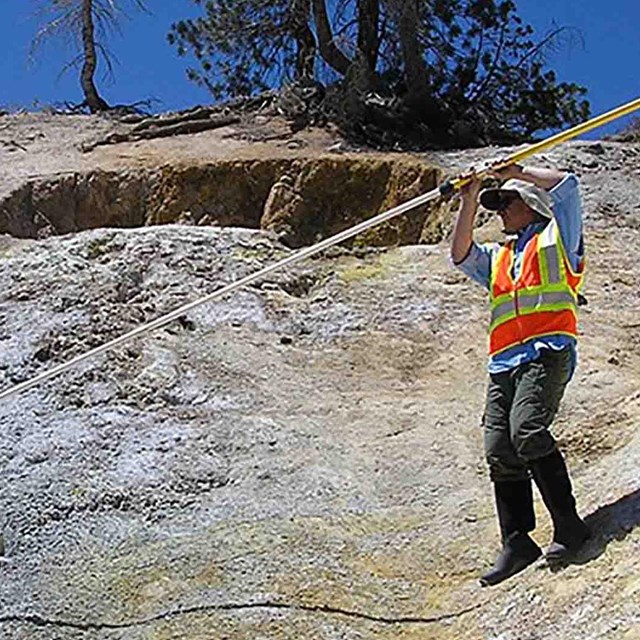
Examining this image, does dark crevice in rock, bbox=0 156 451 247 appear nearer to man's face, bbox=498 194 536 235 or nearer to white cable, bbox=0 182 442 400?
white cable, bbox=0 182 442 400

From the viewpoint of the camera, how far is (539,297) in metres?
4.86

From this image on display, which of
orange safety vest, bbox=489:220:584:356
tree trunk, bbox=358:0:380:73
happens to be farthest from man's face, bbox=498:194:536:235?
tree trunk, bbox=358:0:380:73

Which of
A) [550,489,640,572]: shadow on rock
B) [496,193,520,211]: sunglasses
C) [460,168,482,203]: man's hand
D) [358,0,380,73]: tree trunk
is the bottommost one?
[550,489,640,572]: shadow on rock

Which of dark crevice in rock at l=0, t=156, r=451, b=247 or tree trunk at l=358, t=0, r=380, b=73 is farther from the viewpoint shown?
tree trunk at l=358, t=0, r=380, b=73

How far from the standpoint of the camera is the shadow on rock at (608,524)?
4.67 metres

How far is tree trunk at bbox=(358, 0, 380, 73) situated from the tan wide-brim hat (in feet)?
38.1

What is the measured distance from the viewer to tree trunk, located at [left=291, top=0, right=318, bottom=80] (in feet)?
55.3

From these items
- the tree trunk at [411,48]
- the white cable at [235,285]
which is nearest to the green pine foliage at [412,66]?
the tree trunk at [411,48]

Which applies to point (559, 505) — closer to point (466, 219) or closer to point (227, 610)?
point (466, 219)

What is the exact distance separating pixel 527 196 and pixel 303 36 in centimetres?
1280

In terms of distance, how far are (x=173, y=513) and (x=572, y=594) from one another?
234cm

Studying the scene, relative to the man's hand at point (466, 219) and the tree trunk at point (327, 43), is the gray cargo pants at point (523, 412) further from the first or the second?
the tree trunk at point (327, 43)

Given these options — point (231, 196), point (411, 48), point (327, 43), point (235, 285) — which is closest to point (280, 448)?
point (235, 285)

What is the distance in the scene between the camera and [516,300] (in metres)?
4.91
